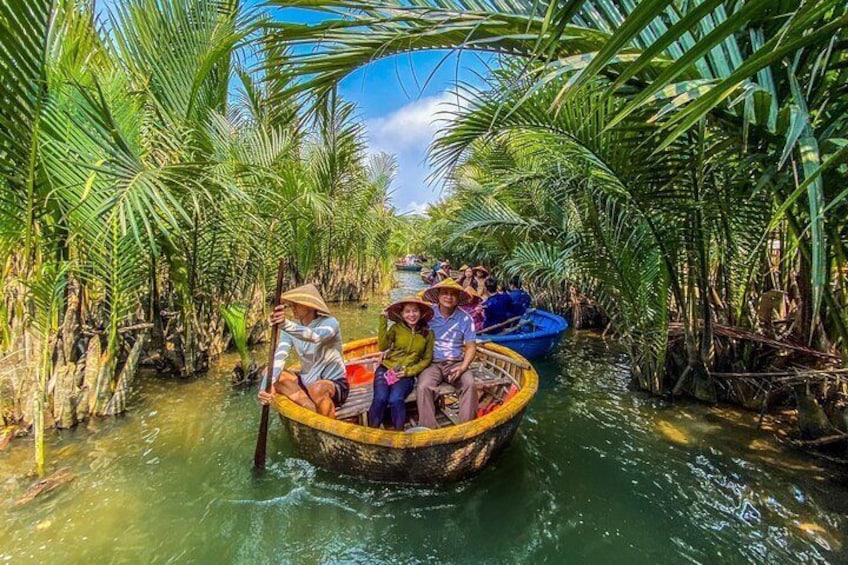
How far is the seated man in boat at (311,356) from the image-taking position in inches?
138

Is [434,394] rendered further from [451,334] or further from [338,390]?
[338,390]

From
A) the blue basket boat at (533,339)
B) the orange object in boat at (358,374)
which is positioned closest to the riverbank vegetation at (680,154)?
the blue basket boat at (533,339)

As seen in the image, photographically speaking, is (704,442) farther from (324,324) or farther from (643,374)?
(324,324)

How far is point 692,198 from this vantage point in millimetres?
3500

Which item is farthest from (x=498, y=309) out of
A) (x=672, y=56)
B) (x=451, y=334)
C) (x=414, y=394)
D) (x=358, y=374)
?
(x=672, y=56)

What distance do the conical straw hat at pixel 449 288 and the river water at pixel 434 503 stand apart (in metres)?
1.51

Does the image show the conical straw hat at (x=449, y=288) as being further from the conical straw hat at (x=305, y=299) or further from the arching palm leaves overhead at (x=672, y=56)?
the arching palm leaves overhead at (x=672, y=56)

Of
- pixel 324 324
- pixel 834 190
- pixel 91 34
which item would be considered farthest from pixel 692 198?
pixel 91 34

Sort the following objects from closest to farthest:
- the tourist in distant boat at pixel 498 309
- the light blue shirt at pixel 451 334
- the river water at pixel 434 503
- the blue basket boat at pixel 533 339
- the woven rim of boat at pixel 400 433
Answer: the river water at pixel 434 503 < the woven rim of boat at pixel 400 433 < the light blue shirt at pixel 451 334 < the blue basket boat at pixel 533 339 < the tourist in distant boat at pixel 498 309

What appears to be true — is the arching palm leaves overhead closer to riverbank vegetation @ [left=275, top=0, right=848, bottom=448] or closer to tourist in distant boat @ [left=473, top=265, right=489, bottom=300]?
riverbank vegetation @ [left=275, top=0, right=848, bottom=448]

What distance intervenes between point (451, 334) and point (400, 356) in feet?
1.86

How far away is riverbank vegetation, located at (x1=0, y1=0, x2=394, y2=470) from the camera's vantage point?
2.40 meters

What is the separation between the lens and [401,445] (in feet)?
9.27

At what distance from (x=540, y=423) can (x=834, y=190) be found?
3.38m
